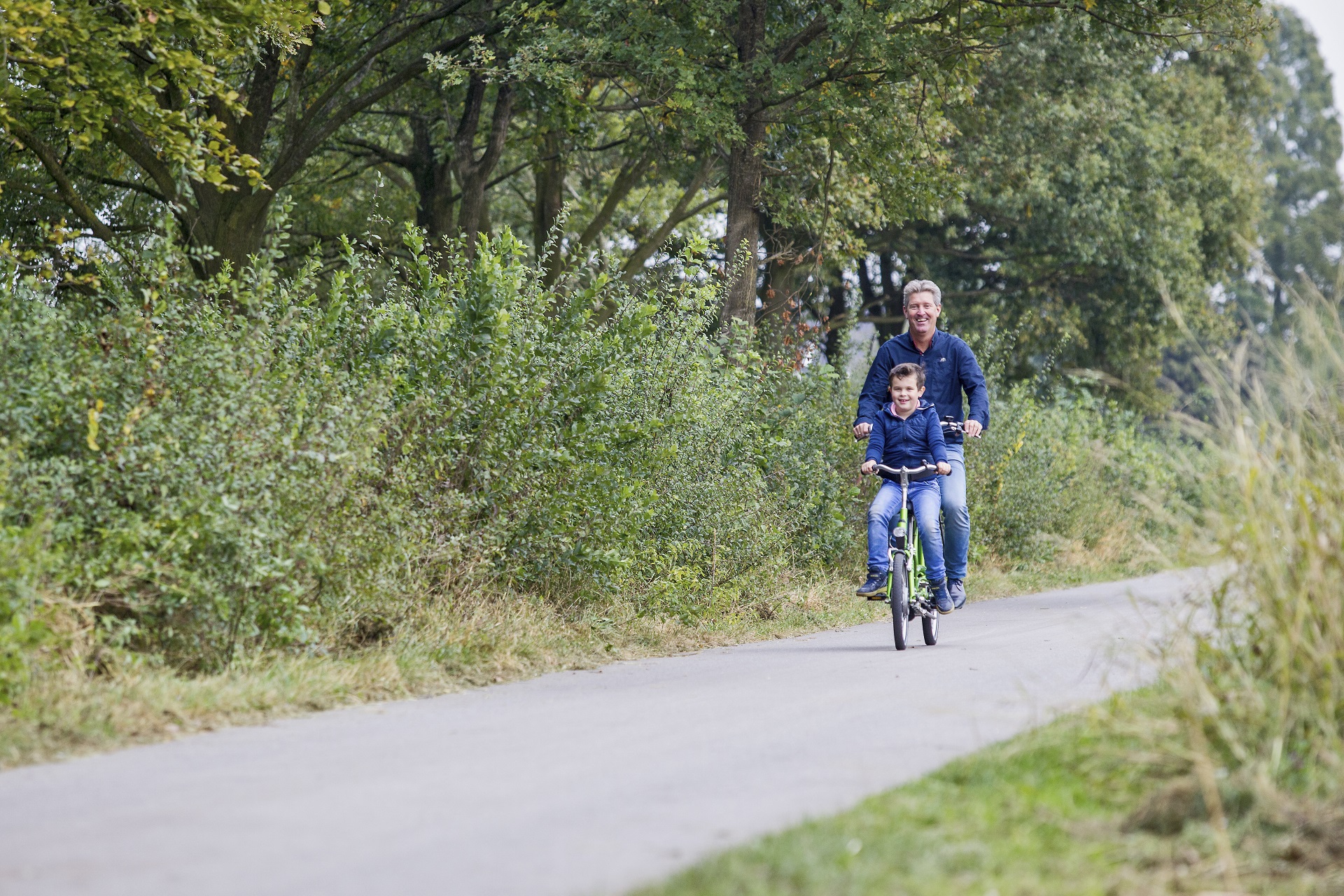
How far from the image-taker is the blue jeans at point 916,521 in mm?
9797

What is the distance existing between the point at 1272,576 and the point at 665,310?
24.0 feet

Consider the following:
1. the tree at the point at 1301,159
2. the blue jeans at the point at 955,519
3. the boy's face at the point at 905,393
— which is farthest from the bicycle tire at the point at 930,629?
the tree at the point at 1301,159

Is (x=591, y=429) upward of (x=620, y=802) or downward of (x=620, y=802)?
upward

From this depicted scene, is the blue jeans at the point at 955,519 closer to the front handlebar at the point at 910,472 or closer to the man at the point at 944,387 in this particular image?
the man at the point at 944,387

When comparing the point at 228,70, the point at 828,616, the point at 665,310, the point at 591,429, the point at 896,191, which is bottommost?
the point at 828,616

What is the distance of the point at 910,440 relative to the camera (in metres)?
10.3

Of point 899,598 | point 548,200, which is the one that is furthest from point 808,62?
point 548,200

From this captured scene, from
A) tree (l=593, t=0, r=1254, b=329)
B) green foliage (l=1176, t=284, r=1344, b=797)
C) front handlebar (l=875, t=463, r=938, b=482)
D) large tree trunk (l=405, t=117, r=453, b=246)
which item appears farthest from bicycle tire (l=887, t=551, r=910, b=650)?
large tree trunk (l=405, t=117, r=453, b=246)

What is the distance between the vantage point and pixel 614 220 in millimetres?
30750

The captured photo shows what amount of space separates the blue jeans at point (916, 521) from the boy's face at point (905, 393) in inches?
21.9

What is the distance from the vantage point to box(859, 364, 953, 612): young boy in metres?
10.0

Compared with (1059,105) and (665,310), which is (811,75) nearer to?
(665,310)

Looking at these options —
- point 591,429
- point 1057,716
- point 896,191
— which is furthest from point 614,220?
point 1057,716

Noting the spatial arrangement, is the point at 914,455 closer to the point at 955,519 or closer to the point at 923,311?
the point at 955,519
